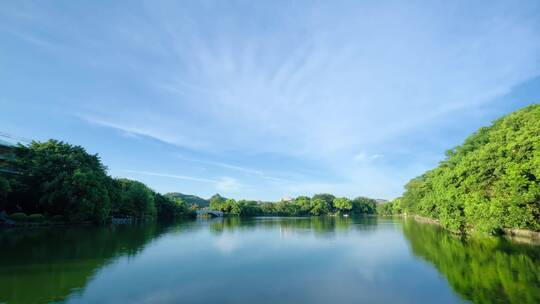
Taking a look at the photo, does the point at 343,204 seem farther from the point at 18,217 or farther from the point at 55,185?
the point at 18,217

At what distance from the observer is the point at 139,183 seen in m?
61.4

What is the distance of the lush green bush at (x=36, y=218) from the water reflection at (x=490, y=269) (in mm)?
40058

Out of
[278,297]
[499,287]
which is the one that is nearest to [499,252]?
[499,287]

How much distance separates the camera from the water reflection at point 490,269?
9836mm

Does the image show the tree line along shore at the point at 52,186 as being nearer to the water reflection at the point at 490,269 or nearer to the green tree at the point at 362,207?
the water reflection at the point at 490,269

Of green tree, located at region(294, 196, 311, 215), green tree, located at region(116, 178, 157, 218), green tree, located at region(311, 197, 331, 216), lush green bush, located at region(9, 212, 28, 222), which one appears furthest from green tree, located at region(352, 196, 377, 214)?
lush green bush, located at region(9, 212, 28, 222)

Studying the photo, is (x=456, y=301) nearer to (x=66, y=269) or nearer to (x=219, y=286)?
(x=219, y=286)

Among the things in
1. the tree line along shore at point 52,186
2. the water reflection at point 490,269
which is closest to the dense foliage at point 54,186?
the tree line along shore at point 52,186

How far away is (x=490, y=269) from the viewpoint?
1344 cm

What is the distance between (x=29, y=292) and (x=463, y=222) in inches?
1283

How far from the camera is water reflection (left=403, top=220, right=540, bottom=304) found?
32.3 feet

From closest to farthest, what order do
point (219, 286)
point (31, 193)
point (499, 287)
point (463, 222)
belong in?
point (499, 287) < point (219, 286) < point (463, 222) < point (31, 193)

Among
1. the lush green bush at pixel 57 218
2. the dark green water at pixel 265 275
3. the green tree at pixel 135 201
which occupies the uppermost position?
the green tree at pixel 135 201

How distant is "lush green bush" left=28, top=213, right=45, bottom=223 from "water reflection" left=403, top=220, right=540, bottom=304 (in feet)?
131
